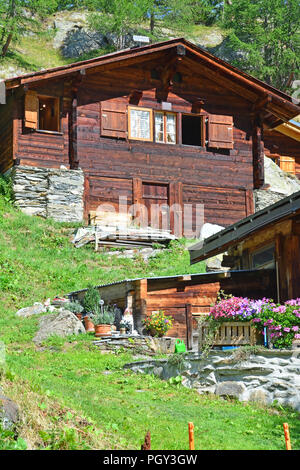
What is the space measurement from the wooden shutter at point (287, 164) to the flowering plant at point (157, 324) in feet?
59.8

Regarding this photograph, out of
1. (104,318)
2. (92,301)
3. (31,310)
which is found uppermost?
(92,301)

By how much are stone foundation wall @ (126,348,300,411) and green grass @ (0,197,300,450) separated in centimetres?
25

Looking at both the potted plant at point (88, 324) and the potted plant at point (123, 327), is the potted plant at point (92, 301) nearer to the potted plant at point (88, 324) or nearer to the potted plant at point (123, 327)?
the potted plant at point (88, 324)

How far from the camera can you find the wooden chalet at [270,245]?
47.5ft

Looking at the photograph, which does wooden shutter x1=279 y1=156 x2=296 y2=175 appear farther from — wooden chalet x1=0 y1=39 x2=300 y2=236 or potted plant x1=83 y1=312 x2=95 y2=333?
potted plant x1=83 y1=312 x2=95 y2=333

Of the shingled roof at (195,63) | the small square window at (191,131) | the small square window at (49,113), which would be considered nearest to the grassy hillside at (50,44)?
the small square window at (49,113)

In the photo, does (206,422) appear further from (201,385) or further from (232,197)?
(232,197)

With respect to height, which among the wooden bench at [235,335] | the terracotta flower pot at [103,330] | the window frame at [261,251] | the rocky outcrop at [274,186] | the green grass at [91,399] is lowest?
the green grass at [91,399]

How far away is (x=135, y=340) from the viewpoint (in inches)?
634

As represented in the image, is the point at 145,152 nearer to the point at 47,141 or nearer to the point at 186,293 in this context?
the point at 47,141

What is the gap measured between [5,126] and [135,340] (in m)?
14.8

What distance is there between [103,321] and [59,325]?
124 centimetres

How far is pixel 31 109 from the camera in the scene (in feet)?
87.1

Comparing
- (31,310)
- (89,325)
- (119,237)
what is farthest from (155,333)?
(119,237)
